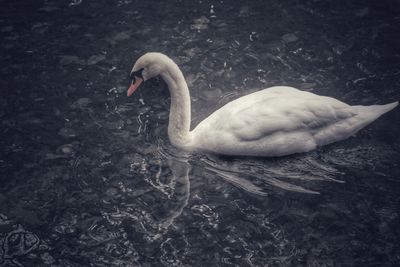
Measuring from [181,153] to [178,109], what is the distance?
73 cm

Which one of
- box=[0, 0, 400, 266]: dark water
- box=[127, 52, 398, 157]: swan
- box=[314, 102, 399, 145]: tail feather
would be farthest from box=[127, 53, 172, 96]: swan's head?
box=[314, 102, 399, 145]: tail feather

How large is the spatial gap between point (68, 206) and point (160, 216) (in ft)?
4.43

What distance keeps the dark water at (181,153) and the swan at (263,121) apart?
0.76 feet

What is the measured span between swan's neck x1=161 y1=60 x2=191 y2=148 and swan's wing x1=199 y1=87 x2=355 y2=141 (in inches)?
16.9

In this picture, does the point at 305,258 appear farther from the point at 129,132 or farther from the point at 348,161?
the point at 129,132

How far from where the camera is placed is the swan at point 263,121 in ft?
27.0

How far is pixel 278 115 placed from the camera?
8195 mm

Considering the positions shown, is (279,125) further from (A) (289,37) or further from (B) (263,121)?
(A) (289,37)

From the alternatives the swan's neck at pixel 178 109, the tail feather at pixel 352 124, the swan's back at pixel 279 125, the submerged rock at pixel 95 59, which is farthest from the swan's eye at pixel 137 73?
the tail feather at pixel 352 124

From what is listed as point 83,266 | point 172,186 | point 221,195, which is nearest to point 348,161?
point 221,195

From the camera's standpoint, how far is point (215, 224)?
738 centimetres

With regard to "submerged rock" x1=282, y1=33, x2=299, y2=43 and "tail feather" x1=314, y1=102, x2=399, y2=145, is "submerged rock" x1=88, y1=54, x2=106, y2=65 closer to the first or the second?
"submerged rock" x1=282, y1=33, x2=299, y2=43

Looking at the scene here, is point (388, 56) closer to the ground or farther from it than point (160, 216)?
farther from it

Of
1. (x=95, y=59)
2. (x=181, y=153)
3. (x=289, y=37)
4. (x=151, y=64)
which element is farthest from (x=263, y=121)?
(x=95, y=59)
